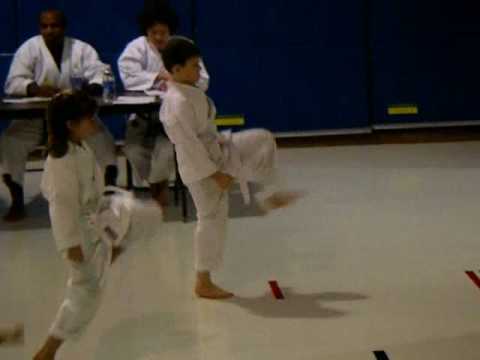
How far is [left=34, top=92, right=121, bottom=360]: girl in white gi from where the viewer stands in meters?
3.15

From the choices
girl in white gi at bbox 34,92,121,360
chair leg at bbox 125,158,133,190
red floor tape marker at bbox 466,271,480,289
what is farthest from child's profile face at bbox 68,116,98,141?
chair leg at bbox 125,158,133,190

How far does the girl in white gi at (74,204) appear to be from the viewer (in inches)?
124

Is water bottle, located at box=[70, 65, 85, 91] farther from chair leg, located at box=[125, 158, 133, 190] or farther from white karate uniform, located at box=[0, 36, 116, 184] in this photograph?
chair leg, located at box=[125, 158, 133, 190]

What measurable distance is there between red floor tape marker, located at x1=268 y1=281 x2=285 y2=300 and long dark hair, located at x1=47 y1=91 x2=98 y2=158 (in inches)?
51.3

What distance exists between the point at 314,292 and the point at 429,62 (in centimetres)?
411

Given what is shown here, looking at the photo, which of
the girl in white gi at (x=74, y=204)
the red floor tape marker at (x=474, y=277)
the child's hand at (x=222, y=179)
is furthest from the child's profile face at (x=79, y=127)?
the red floor tape marker at (x=474, y=277)

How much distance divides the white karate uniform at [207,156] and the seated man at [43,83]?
1944mm

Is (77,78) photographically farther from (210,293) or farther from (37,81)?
(210,293)

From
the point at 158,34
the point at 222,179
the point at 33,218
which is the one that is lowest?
the point at 33,218

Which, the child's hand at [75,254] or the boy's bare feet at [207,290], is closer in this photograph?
the child's hand at [75,254]

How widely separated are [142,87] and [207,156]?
2207mm

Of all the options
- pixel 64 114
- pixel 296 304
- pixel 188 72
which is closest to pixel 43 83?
pixel 188 72

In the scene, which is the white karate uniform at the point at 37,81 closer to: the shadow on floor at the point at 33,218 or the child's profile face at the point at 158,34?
the shadow on floor at the point at 33,218

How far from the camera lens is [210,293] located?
4055 mm
